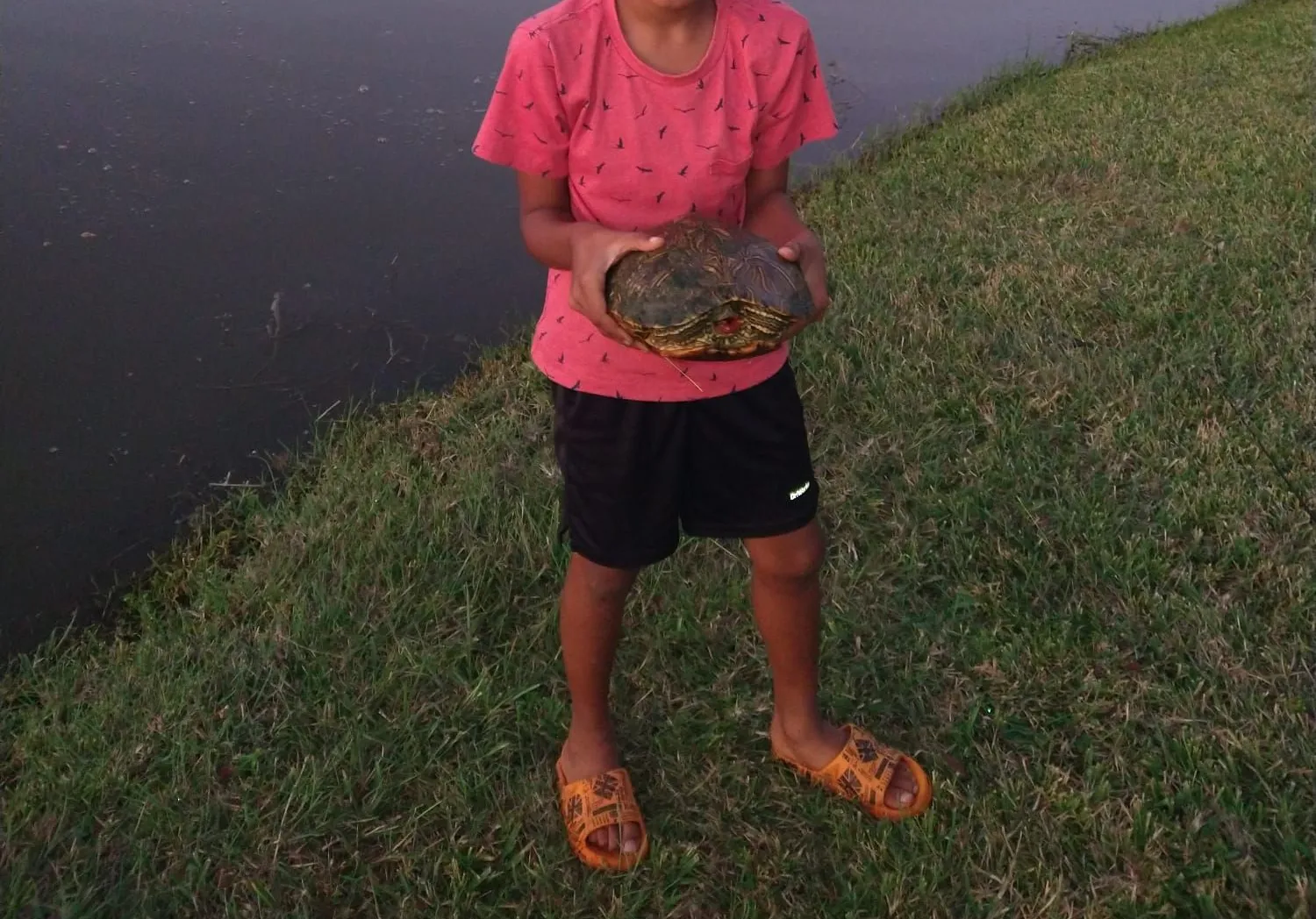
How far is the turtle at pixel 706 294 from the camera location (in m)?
1.57

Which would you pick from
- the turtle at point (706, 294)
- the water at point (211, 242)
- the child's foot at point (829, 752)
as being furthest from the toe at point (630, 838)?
the water at point (211, 242)

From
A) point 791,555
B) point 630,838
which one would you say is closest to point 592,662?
point 630,838

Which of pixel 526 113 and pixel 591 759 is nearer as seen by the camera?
pixel 526 113

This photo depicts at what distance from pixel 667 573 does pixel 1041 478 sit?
113 centimetres

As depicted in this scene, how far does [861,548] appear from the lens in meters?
2.79

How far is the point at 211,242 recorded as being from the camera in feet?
15.0

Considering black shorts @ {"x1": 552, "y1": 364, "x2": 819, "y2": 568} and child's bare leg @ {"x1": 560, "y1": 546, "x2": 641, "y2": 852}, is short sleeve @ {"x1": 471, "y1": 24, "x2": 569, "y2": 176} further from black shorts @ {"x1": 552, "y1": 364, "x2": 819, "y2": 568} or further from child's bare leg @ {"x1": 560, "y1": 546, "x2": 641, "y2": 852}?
child's bare leg @ {"x1": 560, "y1": 546, "x2": 641, "y2": 852}

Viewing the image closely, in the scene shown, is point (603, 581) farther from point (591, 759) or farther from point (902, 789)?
point (902, 789)

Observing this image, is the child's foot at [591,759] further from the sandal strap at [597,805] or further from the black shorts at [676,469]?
the black shorts at [676,469]

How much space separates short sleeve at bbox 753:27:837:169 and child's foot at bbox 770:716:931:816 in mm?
1167

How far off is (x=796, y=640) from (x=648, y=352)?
2.39ft

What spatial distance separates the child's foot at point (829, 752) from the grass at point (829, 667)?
6 cm

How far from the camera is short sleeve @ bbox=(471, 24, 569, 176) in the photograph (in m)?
1.65

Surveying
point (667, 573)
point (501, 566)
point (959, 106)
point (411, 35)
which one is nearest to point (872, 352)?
point (667, 573)
